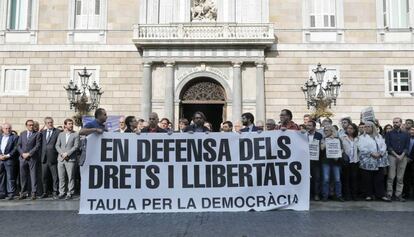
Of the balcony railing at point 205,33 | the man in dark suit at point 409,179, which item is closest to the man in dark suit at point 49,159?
the man in dark suit at point 409,179

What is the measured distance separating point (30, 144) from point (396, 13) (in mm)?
19735

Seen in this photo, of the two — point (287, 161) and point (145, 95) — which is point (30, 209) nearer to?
point (287, 161)

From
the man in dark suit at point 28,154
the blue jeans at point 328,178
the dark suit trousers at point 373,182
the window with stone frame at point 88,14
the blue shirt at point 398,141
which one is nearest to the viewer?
the blue jeans at point 328,178

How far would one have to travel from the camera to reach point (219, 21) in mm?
22406

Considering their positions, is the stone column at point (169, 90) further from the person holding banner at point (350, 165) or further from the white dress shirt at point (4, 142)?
the person holding banner at point (350, 165)

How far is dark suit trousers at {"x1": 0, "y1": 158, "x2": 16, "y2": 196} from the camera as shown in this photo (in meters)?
11.4

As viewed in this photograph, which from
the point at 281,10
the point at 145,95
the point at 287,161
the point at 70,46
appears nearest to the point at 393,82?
the point at 281,10

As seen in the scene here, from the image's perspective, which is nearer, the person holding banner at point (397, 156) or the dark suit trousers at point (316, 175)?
the dark suit trousers at point (316, 175)

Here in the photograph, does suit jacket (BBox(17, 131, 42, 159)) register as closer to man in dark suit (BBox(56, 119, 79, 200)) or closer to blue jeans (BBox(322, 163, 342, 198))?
man in dark suit (BBox(56, 119, 79, 200))

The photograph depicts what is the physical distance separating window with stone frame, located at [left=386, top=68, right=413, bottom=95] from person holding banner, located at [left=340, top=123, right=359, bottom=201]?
11.9m

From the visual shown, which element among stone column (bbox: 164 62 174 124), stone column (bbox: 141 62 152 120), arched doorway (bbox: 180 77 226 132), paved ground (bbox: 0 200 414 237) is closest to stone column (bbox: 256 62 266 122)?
arched doorway (bbox: 180 77 226 132)

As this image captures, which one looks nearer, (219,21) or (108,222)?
(108,222)

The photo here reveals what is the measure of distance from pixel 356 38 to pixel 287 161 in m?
15.6

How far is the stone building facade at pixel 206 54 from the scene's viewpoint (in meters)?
21.5
